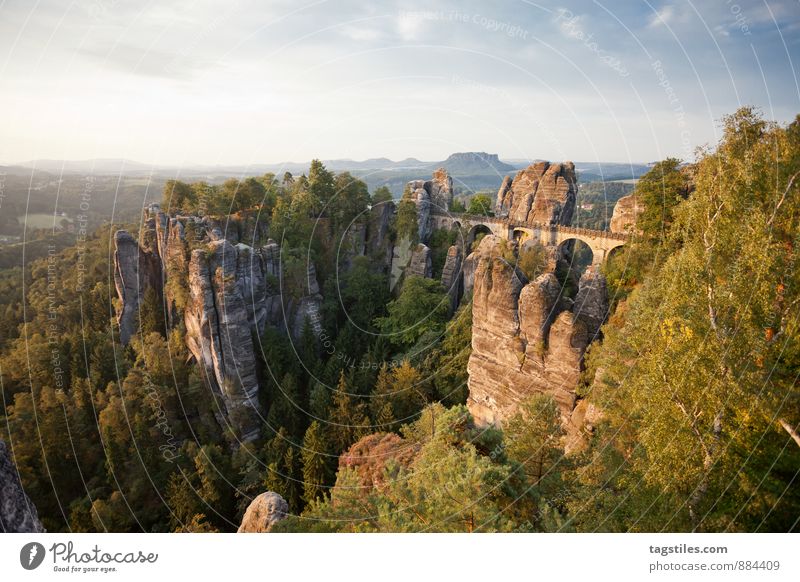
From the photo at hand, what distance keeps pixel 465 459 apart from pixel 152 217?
82.8 ft

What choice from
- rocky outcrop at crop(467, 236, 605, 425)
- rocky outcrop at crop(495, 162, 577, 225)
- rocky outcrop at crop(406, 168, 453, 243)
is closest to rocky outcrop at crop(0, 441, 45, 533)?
rocky outcrop at crop(467, 236, 605, 425)

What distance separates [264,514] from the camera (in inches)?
455

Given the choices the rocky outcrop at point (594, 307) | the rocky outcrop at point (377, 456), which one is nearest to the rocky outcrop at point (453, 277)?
the rocky outcrop at point (594, 307)

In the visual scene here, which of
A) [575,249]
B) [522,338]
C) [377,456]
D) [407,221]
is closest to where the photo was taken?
[377,456]

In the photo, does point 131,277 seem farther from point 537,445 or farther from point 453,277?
point 537,445

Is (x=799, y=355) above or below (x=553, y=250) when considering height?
below

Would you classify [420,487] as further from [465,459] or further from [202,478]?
[202,478]

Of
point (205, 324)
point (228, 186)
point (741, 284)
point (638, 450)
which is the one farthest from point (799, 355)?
point (228, 186)

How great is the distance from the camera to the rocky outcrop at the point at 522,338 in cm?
1766

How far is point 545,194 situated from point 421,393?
1939 centimetres

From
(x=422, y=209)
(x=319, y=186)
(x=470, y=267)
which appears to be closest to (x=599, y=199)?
(x=422, y=209)

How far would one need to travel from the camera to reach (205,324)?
22516 mm

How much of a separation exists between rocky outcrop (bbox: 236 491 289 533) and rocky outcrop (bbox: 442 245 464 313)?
1966 centimetres

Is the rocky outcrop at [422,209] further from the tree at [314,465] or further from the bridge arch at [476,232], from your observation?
the tree at [314,465]
